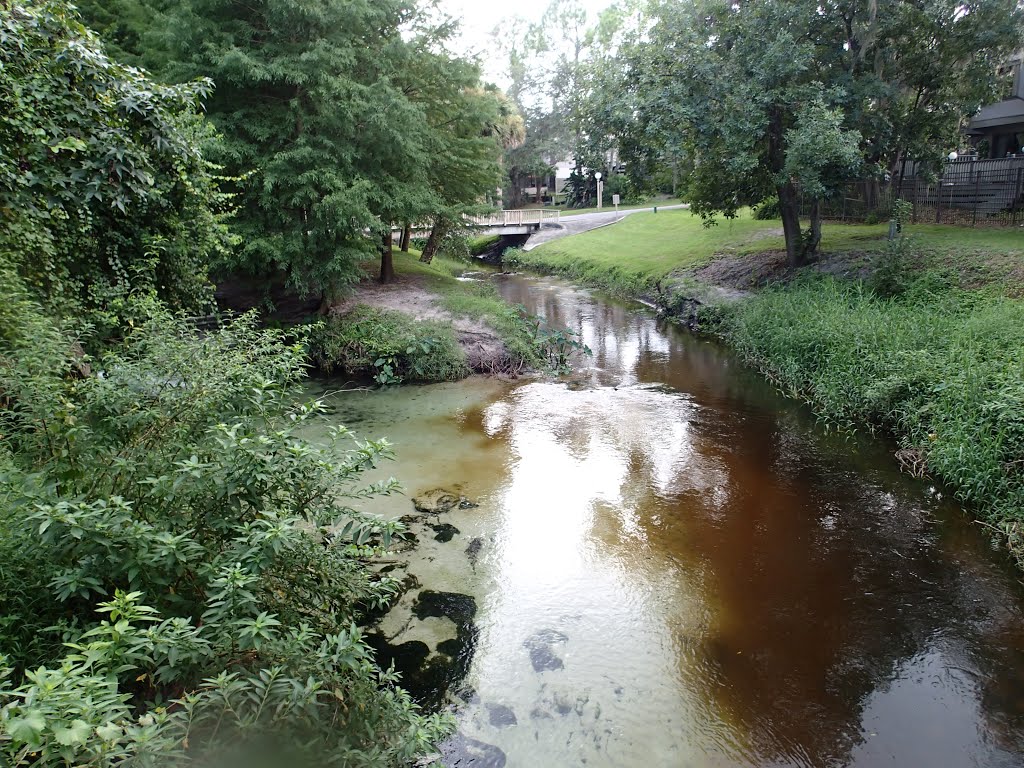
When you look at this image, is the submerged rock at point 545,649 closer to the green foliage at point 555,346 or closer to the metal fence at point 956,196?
the green foliage at point 555,346

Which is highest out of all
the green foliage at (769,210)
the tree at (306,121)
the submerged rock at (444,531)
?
the tree at (306,121)

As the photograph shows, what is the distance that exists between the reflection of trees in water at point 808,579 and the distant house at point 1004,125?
1670 centimetres

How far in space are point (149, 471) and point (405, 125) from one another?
1127 centimetres

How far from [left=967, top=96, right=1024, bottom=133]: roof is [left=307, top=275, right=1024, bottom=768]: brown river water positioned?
17098 mm

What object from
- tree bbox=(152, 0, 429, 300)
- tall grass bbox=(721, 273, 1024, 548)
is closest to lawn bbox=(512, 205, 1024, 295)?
tall grass bbox=(721, 273, 1024, 548)

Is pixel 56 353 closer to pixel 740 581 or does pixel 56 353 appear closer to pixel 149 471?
pixel 149 471

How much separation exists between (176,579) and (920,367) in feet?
31.9

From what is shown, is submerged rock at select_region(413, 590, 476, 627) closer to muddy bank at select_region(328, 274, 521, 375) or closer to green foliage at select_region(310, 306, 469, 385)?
green foliage at select_region(310, 306, 469, 385)

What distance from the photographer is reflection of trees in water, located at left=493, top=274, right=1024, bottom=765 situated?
489cm

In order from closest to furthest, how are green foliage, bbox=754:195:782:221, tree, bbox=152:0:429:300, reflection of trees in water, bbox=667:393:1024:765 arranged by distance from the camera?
reflection of trees in water, bbox=667:393:1024:765, tree, bbox=152:0:429:300, green foliage, bbox=754:195:782:221

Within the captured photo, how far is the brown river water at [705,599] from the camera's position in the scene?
4.64 m

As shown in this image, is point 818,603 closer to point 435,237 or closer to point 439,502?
point 439,502

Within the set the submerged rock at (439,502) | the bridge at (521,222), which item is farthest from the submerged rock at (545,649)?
the bridge at (521,222)

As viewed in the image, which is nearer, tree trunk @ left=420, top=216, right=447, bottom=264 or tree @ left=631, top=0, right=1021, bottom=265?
tree @ left=631, top=0, right=1021, bottom=265
